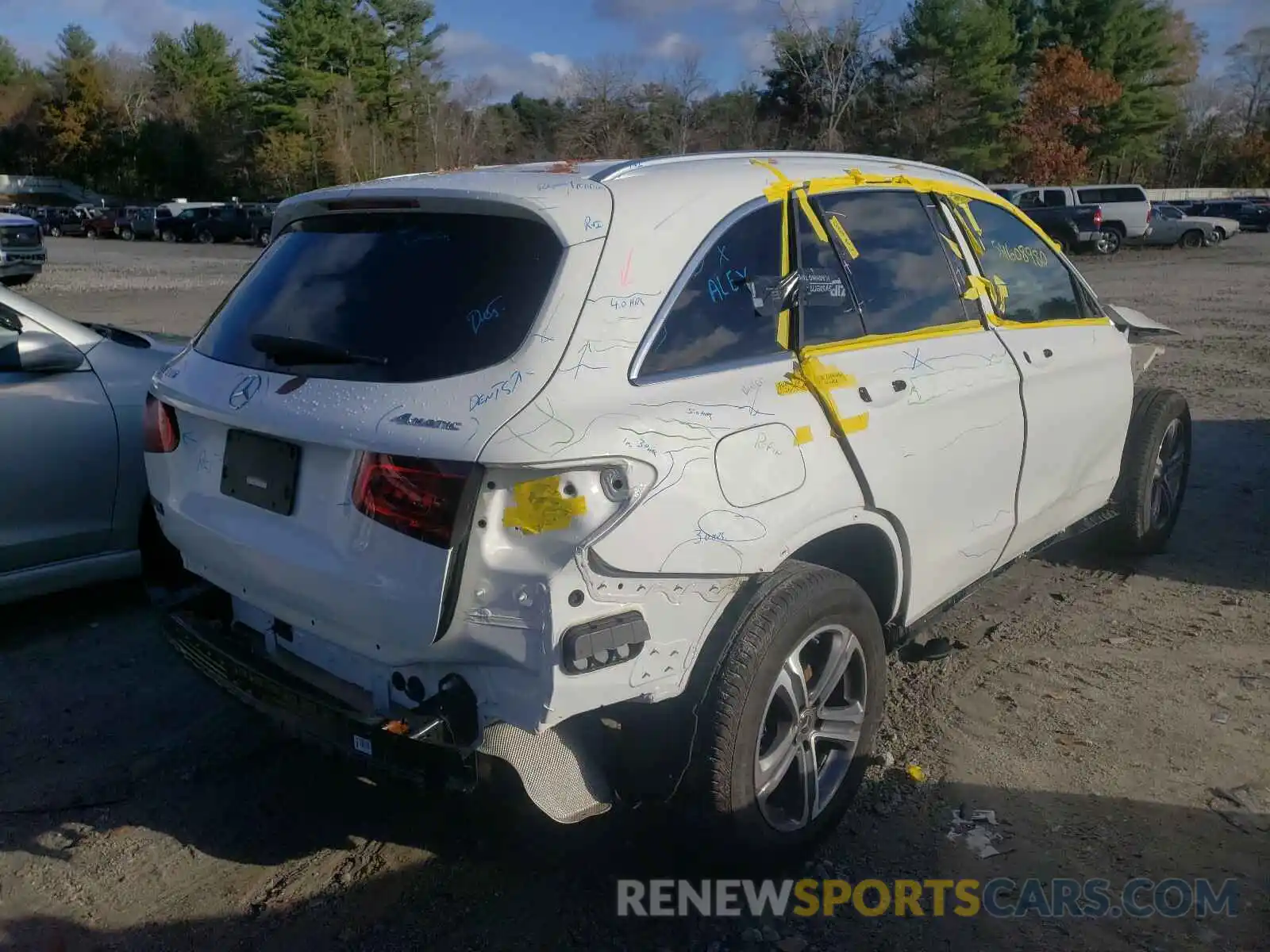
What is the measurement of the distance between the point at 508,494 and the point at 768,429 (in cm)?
75

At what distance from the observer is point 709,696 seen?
2.67 metres

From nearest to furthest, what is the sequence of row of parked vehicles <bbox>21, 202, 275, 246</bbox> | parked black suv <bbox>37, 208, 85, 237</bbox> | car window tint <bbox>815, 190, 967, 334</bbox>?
car window tint <bbox>815, 190, 967, 334</bbox>
row of parked vehicles <bbox>21, 202, 275, 246</bbox>
parked black suv <bbox>37, 208, 85, 237</bbox>

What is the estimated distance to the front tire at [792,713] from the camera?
270 centimetres

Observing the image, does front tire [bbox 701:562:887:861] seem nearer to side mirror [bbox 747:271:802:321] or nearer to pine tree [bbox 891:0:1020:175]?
side mirror [bbox 747:271:802:321]

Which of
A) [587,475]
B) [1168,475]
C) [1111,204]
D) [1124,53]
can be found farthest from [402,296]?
[1124,53]

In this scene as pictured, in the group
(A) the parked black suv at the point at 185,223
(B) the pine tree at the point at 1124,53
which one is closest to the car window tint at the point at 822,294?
(A) the parked black suv at the point at 185,223

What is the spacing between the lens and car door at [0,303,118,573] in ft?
14.8

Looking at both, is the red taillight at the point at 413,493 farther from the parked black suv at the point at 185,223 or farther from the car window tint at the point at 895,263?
the parked black suv at the point at 185,223

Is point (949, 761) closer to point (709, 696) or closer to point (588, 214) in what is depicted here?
point (709, 696)

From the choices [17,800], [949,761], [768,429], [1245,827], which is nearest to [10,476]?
[17,800]

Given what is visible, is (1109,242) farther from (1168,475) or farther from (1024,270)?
(1024,270)

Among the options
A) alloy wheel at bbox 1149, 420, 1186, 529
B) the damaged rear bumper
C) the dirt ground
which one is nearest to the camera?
the damaged rear bumper

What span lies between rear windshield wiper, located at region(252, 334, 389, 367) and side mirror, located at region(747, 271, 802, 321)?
103 cm

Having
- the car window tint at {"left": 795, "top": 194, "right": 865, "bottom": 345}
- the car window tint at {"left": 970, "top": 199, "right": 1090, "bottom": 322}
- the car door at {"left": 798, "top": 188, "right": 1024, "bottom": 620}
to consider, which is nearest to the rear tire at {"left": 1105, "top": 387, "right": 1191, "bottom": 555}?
the car window tint at {"left": 970, "top": 199, "right": 1090, "bottom": 322}
